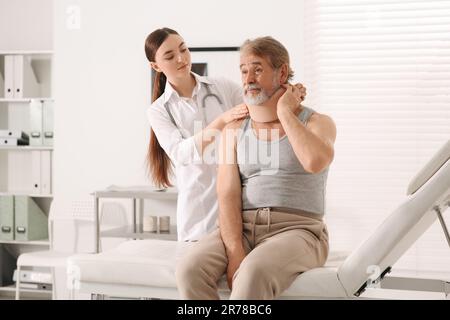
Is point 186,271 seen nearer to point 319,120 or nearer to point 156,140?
point 319,120

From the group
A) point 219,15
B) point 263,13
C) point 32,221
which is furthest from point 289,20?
point 32,221

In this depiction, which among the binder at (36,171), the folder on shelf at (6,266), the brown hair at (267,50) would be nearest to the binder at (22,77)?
the binder at (36,171)

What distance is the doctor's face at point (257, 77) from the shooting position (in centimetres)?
206

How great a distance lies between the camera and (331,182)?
3.92 metres

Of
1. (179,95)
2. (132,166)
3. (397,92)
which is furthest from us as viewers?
(132,166)

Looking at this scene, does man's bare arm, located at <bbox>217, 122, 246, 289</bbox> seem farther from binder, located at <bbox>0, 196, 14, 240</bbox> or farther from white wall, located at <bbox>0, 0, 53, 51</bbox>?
white wall, located at <bbox>0, 0, 53, 51</bbox>

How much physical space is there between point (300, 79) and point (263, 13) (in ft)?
1.47

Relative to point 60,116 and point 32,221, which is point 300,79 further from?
point 32,221

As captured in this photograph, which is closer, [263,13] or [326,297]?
[326,297]

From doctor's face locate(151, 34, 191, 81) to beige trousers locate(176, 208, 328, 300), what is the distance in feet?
2.14

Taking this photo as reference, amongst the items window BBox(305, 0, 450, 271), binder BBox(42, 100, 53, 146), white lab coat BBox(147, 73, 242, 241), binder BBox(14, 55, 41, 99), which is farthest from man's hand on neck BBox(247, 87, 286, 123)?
binder BBox(14, 55, 41, 99)

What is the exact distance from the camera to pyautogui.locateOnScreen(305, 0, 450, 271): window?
150 inches

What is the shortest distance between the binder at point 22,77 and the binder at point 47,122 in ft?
0.55

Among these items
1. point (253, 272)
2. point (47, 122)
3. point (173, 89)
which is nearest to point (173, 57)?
point (173, 89)
